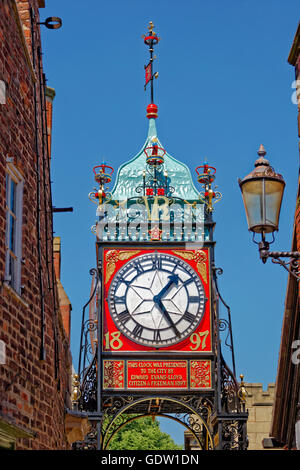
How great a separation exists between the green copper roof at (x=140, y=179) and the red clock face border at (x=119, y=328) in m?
1.33

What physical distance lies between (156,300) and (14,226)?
8.47 meters

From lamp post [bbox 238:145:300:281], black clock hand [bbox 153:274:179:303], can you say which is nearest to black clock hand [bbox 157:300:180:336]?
black clock hand [bbox 153:274:179:303]

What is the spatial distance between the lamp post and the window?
2.54 m

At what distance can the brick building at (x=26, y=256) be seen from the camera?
9164 mm

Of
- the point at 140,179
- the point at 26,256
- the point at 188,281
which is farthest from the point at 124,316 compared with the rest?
the point at 26,256

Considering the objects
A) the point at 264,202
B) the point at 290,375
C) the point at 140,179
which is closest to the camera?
the point at 264,202

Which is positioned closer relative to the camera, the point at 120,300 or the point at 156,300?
the point at 156,300

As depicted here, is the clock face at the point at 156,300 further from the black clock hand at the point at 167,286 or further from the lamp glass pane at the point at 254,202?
the lamp glass pane at the point at 254,202

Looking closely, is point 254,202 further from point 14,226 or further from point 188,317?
point 188,317

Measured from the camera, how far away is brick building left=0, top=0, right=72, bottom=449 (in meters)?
9.16

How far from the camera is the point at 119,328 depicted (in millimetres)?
18359

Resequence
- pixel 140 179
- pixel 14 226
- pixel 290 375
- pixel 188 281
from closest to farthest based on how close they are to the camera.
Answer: pixel 14 226, pixel 290 375, pixel 188 281, pixel 140 179

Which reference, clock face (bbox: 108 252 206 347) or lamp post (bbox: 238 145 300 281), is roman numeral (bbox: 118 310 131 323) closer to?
clock face (bbox: 108 252 206 347)

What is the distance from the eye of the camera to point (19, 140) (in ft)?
33.9
